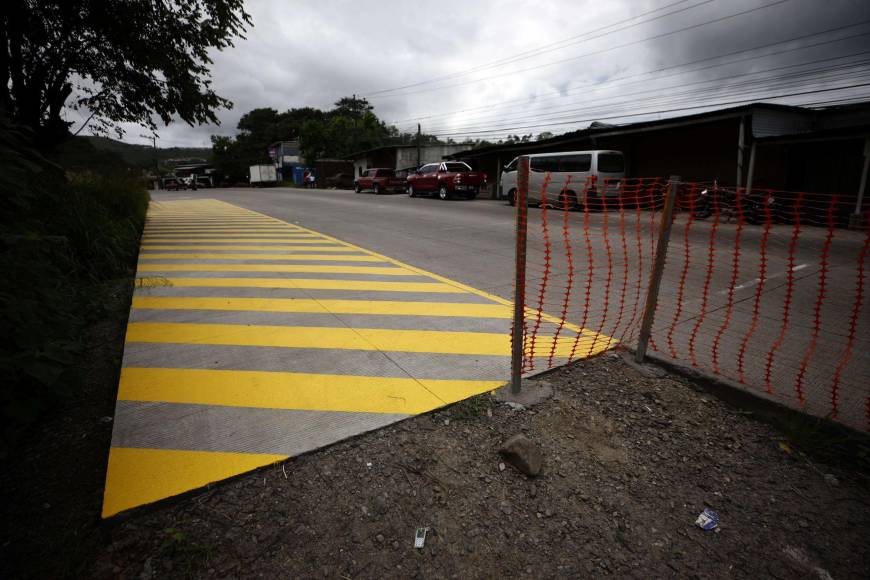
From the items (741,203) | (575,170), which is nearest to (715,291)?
(741,203)

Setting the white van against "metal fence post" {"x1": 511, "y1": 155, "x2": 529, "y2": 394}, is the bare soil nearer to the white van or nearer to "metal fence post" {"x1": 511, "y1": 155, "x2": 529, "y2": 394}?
"metal fence post" {"x1": 511, "y1": 155, "x2": 529, "y2": 394}

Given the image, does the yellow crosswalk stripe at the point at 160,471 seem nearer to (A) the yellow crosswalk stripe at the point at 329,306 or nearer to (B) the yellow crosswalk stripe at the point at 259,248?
(A) the yellow crosswalk stripe at the point at 329,306

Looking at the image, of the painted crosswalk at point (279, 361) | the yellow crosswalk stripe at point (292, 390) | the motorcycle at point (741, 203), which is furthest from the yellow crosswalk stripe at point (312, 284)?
the motorcycle at point (741, 203)

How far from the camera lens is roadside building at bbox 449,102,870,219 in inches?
545

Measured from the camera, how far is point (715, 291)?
18.2ft

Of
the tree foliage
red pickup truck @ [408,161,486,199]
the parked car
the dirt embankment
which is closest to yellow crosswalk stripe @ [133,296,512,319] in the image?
the dirt embankment

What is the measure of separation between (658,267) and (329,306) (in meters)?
3.42

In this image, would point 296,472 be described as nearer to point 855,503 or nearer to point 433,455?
point 433,455

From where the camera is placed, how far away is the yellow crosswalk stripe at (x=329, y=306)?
4.66 meters

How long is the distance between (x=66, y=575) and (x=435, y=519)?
1.50 m

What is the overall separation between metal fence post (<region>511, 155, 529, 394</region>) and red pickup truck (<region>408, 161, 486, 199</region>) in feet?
65.8

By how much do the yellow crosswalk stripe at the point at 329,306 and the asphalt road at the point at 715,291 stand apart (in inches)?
30.1

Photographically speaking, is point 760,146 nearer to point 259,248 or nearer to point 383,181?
point 259,248

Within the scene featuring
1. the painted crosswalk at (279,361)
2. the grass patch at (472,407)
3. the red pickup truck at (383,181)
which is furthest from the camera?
the red pickup truck at (383,181)
